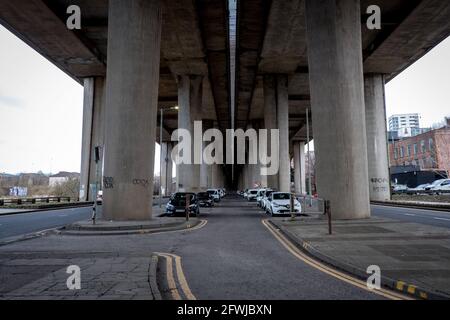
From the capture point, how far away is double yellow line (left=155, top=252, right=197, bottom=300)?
5.40 meters

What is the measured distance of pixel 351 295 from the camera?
5418 millimetres

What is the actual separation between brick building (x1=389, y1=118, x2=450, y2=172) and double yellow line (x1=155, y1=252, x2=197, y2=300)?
236 feet

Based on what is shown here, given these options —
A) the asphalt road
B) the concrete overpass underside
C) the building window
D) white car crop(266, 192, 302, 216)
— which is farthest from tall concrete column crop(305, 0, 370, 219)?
the building window

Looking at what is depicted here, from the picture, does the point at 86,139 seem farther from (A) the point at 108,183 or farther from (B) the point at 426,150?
(B) the point at 426,150

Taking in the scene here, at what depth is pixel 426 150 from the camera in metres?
74.2

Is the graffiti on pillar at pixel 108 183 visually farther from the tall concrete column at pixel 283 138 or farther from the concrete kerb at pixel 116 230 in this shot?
the tall concrete column at pixel 283 138

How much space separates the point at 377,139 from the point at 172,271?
4045cm

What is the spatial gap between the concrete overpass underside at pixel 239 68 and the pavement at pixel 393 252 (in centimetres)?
472

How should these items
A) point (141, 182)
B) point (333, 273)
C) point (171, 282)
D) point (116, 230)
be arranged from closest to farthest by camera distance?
point (171, 282)
point (333, 273)
point (116, 230)
point (141, 182)

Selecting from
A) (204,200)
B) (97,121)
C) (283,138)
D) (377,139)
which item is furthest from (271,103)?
(97,121)

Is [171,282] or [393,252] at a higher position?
[393,252]

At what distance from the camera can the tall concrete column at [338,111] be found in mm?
16922

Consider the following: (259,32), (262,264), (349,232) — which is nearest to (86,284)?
(262,264)
